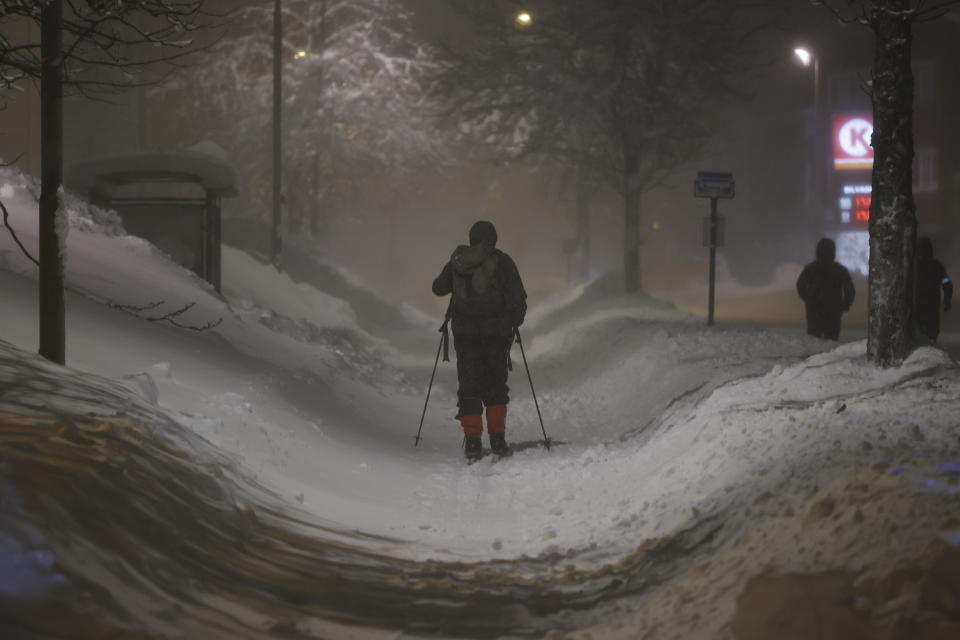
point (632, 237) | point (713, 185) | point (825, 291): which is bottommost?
point (825, 291)

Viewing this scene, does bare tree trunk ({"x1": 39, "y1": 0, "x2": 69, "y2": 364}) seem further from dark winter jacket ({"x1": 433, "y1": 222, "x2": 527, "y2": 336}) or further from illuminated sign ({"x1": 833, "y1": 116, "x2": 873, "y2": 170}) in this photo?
illuminated sign ({"x1": 833, "y1": 116, "x2": 873, "y2": 170})

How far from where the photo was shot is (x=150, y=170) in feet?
60.6

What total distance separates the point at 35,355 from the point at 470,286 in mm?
3957

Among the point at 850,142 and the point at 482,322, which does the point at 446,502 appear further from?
the point at 850,142

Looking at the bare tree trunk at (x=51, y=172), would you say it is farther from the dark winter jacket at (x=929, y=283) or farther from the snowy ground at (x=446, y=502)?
the dark winter jacket at (x=929, y=283)

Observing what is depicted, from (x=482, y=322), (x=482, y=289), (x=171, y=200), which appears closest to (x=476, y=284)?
(x=482, y=289)

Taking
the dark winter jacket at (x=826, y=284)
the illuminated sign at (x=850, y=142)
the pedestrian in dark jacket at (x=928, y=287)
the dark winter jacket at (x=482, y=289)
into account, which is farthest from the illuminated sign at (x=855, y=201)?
the dark winter jacket at (x=482, y=289)

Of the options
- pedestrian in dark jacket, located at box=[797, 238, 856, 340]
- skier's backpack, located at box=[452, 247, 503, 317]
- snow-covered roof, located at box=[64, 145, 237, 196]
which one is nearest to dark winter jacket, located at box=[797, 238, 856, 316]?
pedestrian in dark jacket, located at box=[797, 238, 856, 340]

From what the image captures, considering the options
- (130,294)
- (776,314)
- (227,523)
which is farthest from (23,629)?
(776,314)

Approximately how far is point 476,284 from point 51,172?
397 centimetres

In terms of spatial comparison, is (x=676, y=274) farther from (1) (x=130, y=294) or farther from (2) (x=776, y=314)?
(1) (x=130, y=294)

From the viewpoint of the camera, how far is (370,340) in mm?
26719

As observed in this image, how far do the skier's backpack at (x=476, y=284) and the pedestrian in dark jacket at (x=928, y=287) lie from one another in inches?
287

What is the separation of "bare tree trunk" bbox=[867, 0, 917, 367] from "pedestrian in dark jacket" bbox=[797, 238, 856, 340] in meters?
4.96
